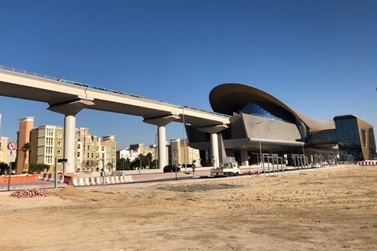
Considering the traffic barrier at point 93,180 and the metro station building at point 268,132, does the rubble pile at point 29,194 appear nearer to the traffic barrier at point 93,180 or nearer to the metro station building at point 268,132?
the traffic barrier at point 93,180

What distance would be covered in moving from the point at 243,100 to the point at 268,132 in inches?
670

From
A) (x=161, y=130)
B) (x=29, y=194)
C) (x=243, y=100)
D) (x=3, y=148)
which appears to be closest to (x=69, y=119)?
(x=161, y=130)

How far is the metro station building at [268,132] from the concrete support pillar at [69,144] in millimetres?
50291

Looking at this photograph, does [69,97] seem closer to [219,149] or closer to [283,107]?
[219,149]

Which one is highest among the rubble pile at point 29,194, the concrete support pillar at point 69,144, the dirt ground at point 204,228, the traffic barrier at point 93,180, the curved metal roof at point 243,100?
the curved metal roof at point 243,100

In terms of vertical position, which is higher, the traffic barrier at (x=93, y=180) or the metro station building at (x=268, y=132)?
the metro station building at (x=268, y=132)

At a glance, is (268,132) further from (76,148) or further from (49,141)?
(49,141)

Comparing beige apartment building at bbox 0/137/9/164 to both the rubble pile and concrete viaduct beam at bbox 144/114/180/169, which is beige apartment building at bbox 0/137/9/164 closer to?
concrete viaduct beam at bbox 144/114/180/169

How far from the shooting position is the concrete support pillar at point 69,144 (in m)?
46.5

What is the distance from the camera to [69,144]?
4812 cm

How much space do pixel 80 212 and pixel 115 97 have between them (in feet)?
139

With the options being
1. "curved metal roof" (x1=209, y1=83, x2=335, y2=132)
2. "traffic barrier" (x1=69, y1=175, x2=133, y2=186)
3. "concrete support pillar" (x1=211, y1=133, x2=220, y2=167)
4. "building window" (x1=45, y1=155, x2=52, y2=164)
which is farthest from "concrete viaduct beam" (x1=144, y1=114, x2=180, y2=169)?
"building window" (x1=45, y1=155, x2=52, y2=164)

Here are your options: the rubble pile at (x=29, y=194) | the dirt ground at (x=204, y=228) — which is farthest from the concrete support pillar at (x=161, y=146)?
the dirt ground at (x=204, y=228)

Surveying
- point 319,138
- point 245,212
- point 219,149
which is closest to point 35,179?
point 245,212
